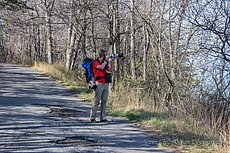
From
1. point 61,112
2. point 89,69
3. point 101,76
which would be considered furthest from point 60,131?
point 61,112

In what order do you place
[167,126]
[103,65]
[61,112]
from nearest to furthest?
1. [167,126]
2. [103,65]
3. [61,112]

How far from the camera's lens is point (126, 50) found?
29.4m

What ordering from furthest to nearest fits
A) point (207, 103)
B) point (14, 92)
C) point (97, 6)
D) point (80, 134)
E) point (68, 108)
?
point (97, 6), point (14, 92), point (68, 108), point (207, 103), point (80, 134)

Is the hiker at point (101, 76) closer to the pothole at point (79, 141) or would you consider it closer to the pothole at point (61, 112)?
the pothole at point (61, 112)

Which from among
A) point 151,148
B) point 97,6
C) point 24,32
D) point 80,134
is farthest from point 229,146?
point 24,32

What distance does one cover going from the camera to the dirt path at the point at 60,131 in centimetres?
766

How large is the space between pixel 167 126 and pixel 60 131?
2.53 metres

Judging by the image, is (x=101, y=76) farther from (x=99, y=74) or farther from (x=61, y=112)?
(x=61, y=112)

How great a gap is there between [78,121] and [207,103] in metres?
3.99

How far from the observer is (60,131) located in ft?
30.1

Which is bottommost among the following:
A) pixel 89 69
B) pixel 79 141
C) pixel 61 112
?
pixel 79 141

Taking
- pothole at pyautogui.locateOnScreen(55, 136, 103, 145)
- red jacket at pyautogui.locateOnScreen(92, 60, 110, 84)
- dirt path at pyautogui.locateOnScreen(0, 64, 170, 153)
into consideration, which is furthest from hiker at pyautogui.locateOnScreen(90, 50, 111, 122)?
pothole at pyautogui.locateOnScreen(55, 136, 103, 145)

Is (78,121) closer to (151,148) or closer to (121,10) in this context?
(151,148)

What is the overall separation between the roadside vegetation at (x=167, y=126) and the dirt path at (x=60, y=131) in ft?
1.21
